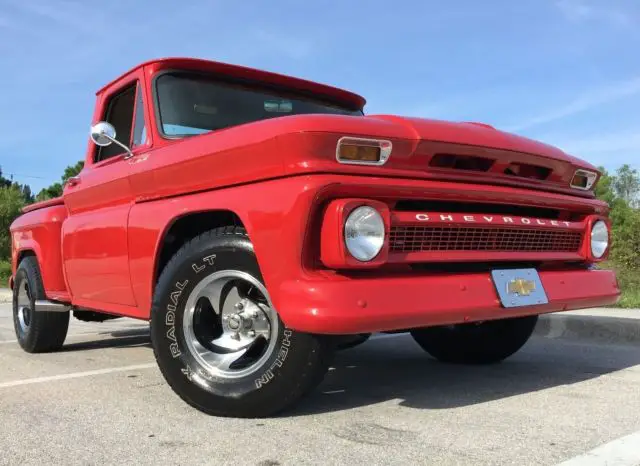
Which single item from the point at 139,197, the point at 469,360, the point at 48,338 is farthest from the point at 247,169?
the point at 48,338

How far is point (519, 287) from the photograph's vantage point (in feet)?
10.3

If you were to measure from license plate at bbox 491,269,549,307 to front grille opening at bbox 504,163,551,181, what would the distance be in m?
0.50

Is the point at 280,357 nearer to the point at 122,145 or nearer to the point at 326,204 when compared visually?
the point at 326,204

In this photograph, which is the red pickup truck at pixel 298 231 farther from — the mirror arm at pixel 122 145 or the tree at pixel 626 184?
the tree at pixel 626 184

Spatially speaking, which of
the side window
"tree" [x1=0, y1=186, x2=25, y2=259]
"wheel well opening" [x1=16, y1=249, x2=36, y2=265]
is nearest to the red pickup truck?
the side window

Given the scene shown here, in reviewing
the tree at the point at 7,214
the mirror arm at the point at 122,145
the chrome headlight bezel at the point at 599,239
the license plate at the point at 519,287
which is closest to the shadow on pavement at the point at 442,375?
the license plate at the point at 519,287

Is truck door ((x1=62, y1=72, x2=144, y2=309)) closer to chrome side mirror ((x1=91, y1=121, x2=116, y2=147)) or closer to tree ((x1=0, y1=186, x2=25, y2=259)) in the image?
chrome side mirror ((x1=91, y1=121, x2=116, y2=147))

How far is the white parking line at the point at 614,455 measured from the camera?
2322 mm

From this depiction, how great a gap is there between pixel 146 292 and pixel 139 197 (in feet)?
1.84

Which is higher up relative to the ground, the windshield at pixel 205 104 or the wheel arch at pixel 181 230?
the windshield at pixel 205 104

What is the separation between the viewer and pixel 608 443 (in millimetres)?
2586

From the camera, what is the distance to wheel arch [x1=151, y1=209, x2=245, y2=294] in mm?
3255

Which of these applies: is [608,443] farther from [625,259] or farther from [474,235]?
[625,259]

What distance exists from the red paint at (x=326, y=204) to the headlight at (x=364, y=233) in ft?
0.11
